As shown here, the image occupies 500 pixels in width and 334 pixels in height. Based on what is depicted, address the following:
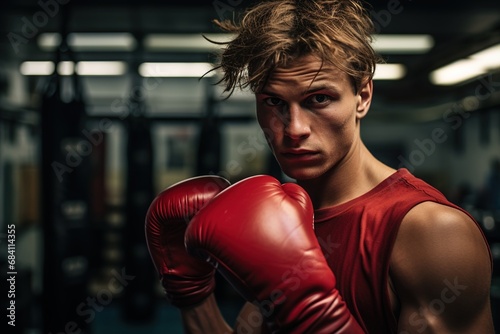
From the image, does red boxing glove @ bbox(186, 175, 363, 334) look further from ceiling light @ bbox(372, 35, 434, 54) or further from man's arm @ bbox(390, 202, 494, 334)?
ceiling light @ bbox(372, 35, 434, 54)

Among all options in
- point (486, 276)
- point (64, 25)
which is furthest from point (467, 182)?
point (486, 276)

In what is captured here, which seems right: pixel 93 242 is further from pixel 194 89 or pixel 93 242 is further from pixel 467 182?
pixel 467 182

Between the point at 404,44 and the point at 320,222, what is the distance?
13.0 ft

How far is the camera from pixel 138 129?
459 centimetres

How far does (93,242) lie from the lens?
5.70m

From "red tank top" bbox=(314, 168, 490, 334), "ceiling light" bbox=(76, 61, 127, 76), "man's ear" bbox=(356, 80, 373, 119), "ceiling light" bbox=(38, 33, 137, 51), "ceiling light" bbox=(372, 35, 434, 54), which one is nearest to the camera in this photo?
"red tank top" bbox=(314, 168, 490, 334)

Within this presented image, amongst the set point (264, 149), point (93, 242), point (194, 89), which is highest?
point (194, 89)

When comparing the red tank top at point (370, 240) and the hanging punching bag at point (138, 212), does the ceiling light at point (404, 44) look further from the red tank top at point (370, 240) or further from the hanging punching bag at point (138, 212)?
the red tank top at point (370, 240)

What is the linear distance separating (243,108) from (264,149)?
2.25ft

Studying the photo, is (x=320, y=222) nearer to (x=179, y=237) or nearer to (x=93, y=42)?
(x=179, y=237)

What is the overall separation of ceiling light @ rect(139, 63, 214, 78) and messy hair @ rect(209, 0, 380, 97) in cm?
410

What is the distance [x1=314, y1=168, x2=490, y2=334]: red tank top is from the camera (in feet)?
3.37

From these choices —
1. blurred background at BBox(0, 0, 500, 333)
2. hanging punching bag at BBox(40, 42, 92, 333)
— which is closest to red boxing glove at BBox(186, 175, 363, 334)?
blurred background at BBox(0, 0, 500, 333)

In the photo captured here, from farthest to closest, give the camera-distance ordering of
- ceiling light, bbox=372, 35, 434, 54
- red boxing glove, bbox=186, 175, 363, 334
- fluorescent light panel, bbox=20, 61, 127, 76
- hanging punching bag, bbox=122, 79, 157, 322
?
1. fluorescent light panel, bbox=20, 61, 127, 76
2. hanging punching bag, bbox=122, 79, 157, 322
3. ceiling light, bbox=372, 35, 434, 54
4. red boxing glove, bbox=186, 175, 363, 334
